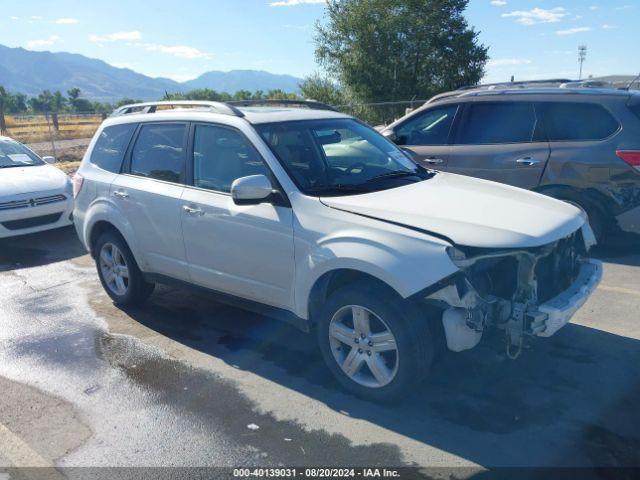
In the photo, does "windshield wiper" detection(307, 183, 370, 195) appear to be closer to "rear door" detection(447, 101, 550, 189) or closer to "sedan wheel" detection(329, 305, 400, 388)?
"sedan wheel" detection(329, 305, 400, 388)

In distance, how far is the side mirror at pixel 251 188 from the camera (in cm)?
Result: 380

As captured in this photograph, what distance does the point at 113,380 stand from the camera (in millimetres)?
4129

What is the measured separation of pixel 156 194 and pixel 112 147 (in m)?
1.12

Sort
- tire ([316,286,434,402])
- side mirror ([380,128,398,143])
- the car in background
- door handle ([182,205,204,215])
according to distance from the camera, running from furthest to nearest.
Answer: side mirror ([380,128,398,143])
the car in background
door handle ([182,205,204,215])
tire ([316,286,434,402])

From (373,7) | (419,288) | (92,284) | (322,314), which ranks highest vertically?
(373,7)

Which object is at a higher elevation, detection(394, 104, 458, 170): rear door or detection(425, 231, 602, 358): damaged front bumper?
detection(394, 104, 458, 170): rear door

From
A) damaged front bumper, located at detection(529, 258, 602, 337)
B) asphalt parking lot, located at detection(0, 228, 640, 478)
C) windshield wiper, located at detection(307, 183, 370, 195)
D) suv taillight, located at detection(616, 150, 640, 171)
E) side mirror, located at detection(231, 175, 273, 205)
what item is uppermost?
side mirror, located at detection(231, 175, 273, 205)

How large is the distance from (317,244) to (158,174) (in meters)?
1.93

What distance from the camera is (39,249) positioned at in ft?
26.8

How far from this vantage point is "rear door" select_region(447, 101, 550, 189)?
21.3 feet

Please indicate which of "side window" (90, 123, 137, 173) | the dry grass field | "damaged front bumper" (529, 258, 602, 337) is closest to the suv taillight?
"damaged front bumper" (529, 258, 602, 337)

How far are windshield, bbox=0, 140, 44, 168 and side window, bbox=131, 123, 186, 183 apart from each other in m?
4.90

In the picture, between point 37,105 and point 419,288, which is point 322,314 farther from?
point 37,105

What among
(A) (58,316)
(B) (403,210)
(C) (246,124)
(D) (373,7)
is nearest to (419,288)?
(B) (403,210)
